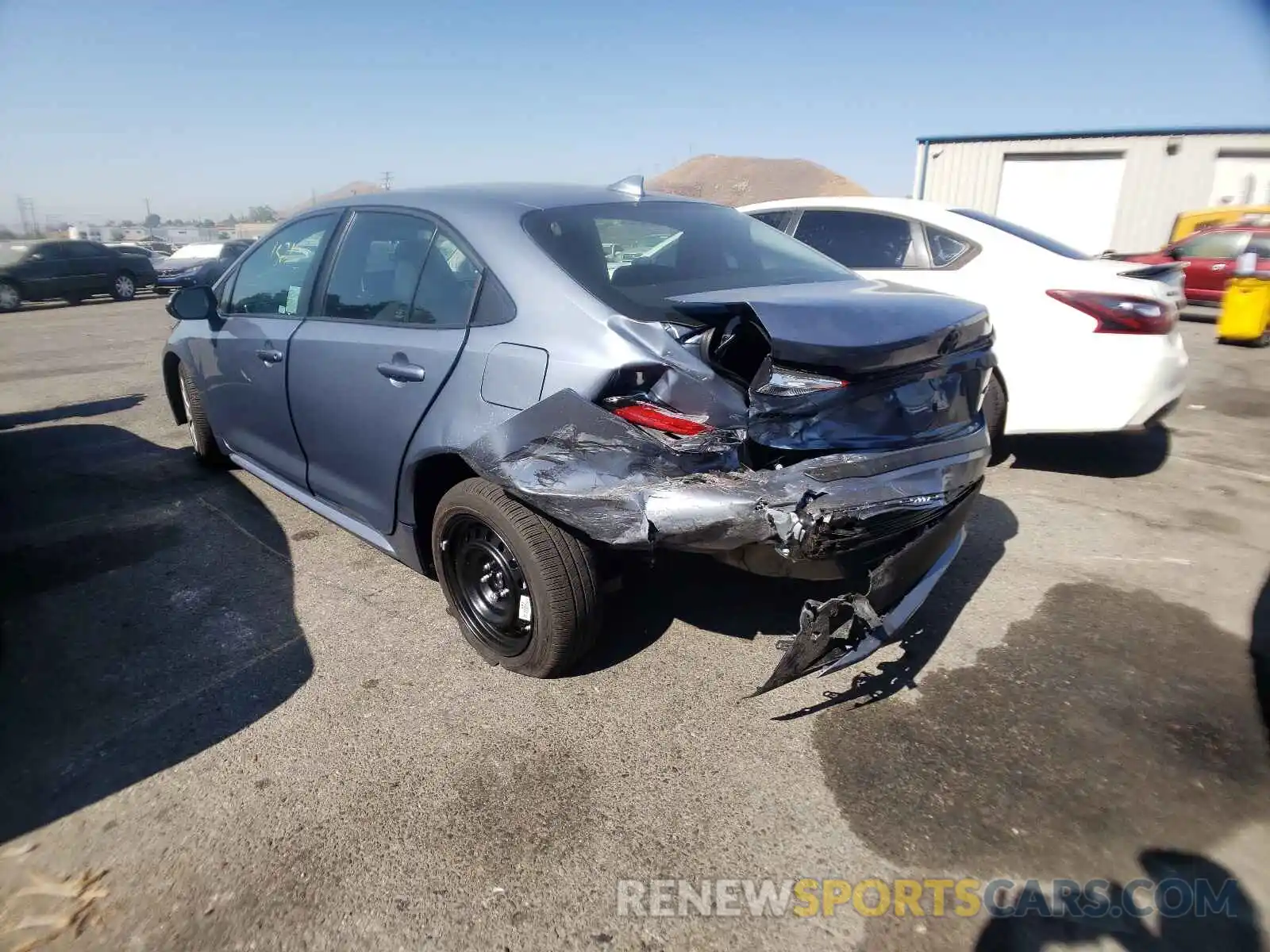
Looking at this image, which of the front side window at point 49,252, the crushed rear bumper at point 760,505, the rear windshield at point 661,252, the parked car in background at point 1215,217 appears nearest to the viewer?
the crushed rear bumper at point 760,505

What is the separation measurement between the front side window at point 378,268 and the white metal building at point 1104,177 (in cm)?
2180

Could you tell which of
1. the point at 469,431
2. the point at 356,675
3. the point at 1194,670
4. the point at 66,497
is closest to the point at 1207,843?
the point at 1194,670

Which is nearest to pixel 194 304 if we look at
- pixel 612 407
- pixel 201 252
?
pixel 612 407

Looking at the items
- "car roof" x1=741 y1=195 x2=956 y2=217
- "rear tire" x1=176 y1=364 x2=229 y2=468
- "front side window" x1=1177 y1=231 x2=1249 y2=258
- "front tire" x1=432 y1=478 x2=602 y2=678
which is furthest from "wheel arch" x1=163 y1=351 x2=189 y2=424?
"front side window" x1=1177 y1=231 x2=1249 y2=258

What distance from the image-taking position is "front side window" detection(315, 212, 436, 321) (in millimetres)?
3082

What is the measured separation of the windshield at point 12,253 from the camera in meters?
16.8

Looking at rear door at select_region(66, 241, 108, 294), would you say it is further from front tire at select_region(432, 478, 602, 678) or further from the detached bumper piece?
the detached bumper piece

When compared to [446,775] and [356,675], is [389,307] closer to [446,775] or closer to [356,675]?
[356,675]

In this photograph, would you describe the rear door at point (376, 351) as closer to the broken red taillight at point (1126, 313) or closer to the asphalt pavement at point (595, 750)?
the asphalt pavement at point (595, 750)

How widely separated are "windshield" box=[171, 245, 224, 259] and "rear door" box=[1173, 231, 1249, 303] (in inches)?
920

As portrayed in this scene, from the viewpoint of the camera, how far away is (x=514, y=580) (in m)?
2.72

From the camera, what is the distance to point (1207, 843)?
2092mm

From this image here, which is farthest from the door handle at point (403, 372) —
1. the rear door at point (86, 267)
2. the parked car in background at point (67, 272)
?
the rear door at point (86, 267)

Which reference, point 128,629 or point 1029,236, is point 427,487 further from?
point 1029,236
